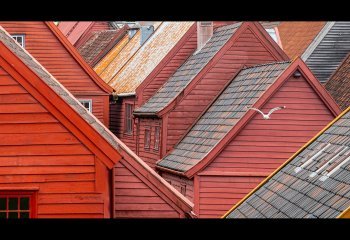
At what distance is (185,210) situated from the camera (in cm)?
1694

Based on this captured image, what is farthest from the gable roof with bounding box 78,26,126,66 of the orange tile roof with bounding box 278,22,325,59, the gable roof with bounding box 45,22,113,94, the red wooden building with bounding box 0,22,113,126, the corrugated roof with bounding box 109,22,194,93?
the gable roof with bounding box 45,22,113,94

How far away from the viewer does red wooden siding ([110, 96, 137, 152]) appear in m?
39.0

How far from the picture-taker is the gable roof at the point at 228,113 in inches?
1104

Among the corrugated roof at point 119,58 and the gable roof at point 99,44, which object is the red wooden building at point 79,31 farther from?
the corrugated roof at point 119,58

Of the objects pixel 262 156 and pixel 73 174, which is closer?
pixel 73 174

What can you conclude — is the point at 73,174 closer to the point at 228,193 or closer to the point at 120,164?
the point at 120,164

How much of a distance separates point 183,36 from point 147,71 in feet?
8.03

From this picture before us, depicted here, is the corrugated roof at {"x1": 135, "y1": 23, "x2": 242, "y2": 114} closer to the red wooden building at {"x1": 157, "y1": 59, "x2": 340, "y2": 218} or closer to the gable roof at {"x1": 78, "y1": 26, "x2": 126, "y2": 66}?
the red wooden building at {"x1": 157, "y1": 59, "x2": 340, "y2": 218}

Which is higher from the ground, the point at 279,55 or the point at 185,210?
the point at 279,55

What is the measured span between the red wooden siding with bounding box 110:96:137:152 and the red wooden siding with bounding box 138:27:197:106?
187 centimetres
